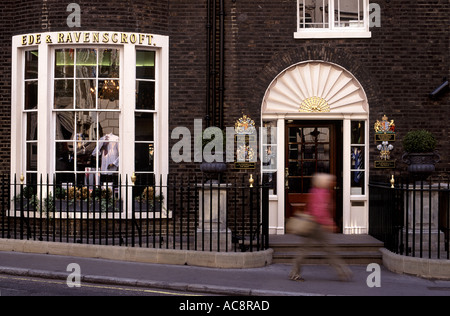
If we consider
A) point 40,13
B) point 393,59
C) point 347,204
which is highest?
point 40,13

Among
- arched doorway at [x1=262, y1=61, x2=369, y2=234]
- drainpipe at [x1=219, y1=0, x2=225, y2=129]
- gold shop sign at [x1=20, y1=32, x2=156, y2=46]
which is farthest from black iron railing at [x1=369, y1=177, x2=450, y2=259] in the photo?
gold shop sign at [x1=20, y1=32, x2=156, y2=46]

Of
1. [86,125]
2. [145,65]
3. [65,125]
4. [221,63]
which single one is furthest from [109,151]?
[221,63]

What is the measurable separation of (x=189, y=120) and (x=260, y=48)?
2.10 meters

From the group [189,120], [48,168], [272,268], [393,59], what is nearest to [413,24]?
[393,59]

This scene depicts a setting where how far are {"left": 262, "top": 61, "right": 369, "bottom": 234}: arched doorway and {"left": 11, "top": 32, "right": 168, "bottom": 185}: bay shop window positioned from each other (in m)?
2.32

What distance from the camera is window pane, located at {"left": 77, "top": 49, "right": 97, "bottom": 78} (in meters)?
12.7

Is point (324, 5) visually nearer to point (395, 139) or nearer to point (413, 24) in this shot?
point (413, 24)

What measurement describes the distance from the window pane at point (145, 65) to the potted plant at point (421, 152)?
5.28 m

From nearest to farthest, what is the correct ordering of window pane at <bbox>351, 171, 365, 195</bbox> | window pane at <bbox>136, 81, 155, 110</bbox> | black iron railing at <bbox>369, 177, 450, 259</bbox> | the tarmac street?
the tarmac street, black iron railing at <bbox>369, 177, 450, 259</bbox>, window pane at <bbox>136, 81, 155, 110</bbox>, window pane at <bbox>351, 171, 365, 195</bbox>

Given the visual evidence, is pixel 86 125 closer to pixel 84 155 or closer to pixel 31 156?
pixel 84 155

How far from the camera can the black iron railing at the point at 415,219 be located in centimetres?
1084

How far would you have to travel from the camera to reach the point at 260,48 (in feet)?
42.8

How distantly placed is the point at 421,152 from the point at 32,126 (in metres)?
7.84

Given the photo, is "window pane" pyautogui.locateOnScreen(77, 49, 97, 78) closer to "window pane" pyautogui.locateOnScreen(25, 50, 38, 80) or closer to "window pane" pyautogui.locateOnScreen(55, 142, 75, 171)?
"window pane" pyautogui.locateOnScreen(25, 50, 38, 80)
